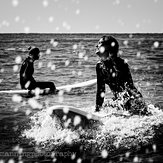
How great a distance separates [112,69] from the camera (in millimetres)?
4770

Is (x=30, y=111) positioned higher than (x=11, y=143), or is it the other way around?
(x=30, y=111)

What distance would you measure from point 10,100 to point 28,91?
2.52 ft

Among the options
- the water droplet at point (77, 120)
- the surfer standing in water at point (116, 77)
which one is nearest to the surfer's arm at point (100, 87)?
the surfer standing in water at point (116, 77)

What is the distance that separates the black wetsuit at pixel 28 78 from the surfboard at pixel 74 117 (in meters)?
4.78

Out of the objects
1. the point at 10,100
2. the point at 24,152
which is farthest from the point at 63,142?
the point at 10,100

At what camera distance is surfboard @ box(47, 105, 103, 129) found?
15.8ft

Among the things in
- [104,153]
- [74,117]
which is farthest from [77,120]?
[104,153]

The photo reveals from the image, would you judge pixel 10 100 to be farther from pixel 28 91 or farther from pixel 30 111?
pixel 30 111

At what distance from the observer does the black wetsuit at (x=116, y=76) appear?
4.64m

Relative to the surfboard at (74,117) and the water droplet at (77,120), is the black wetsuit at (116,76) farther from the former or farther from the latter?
the water droplet at (77,120)

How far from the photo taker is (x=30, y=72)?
959cm

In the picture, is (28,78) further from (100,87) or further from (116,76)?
(116,76)

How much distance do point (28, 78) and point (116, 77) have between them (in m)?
5.51

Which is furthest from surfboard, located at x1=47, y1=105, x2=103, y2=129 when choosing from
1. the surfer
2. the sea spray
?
the surfer
